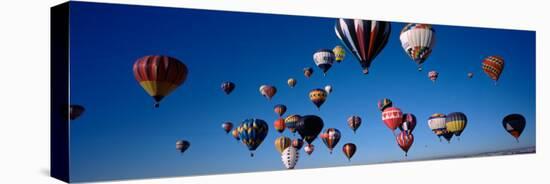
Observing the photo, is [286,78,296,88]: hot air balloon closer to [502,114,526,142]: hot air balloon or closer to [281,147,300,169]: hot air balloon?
[281,147,300,169]: hot air balloon

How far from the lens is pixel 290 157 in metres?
10.1

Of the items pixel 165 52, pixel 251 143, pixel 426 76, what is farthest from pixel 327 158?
pixel 165 52

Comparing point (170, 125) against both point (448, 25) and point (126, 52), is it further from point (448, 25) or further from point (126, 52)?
point (448, 25)

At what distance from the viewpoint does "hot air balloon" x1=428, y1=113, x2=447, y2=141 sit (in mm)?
11234

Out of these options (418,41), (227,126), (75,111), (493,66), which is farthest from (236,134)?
(493,66)

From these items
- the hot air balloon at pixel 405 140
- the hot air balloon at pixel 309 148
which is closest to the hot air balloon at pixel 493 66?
the hot air balloon at pixel 405 140

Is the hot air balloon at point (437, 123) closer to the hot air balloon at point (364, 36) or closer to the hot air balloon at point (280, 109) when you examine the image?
the hot air balloon at point (364, 36)

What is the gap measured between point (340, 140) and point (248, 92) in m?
1.48

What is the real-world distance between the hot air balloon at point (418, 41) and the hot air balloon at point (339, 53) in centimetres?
97

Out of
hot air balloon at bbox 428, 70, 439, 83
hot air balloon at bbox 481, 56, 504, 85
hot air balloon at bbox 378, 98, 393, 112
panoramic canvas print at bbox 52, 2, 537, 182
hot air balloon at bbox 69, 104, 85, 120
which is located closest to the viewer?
hot air balloon at bbox 69, 104, 85, 120

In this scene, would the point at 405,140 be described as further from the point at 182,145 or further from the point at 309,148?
the point at 182,145

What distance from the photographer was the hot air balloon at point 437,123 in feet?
36.9

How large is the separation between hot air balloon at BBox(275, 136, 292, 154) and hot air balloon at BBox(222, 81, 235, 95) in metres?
0.95

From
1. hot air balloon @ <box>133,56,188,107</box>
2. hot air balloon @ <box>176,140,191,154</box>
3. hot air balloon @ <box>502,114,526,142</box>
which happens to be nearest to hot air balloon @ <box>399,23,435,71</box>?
hot air balloon @ <box>502,114,526,142</box>
